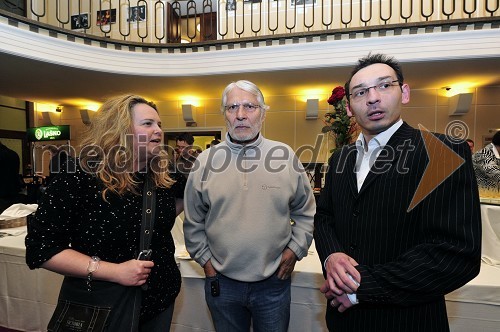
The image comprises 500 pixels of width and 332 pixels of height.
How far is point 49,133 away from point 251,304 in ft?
24.9

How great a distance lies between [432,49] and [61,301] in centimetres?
500

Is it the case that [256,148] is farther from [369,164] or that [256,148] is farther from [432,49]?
[432,49]

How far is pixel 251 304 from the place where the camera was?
1305mm

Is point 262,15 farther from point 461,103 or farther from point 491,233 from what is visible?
point 491,233

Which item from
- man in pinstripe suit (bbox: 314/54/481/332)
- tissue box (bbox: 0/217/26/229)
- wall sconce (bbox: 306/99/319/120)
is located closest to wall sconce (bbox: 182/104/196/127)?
wall sconce (bbox: 306/99/319/120)

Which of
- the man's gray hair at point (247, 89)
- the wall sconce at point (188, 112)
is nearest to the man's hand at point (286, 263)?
the man's gray hair at point (247, 89)

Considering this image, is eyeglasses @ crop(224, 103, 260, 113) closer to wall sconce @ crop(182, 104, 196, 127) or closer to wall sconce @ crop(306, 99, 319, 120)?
wall sconce @ crop(306, 99, 319, 120)

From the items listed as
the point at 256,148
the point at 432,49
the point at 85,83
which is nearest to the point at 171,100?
the point at 85,83

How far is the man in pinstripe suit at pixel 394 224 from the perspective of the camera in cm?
85

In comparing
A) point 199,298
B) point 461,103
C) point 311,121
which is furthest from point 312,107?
point 199,298

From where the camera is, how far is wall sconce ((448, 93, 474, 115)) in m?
5.76

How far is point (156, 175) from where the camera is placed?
1200 mm

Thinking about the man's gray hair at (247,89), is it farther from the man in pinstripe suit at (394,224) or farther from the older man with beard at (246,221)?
the man in pinstripe suit at (394,224)

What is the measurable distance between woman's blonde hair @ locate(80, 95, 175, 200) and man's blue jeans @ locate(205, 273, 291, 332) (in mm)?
592
